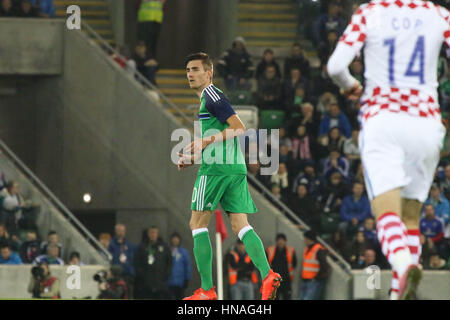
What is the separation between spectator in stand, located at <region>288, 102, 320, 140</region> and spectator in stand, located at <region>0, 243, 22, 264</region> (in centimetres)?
563

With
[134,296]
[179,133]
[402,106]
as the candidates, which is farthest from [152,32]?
[402,106]

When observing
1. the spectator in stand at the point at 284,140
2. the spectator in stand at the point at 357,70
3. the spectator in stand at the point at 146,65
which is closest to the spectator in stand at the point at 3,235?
the spectator in stand at the point at 284,140

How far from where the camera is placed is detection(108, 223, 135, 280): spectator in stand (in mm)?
18625

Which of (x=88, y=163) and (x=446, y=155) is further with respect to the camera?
(x=88, y=163)

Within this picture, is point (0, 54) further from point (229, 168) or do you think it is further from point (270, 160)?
point (229, 168)

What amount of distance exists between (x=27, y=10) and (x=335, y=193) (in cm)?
731

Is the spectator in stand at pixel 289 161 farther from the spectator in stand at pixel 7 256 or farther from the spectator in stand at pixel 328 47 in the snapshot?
the spectator in stand at pixel 7 256

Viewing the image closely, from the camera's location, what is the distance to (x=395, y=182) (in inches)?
279

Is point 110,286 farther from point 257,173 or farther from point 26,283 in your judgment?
point 257,173

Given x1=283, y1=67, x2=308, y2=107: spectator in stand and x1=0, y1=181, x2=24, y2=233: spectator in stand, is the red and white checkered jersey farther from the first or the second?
x1=283, y1=67, x2=308, y2=107: spectator in stand

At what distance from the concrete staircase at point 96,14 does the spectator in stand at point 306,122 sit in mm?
5495

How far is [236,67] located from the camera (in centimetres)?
2177

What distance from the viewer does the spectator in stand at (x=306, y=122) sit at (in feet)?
67.7
